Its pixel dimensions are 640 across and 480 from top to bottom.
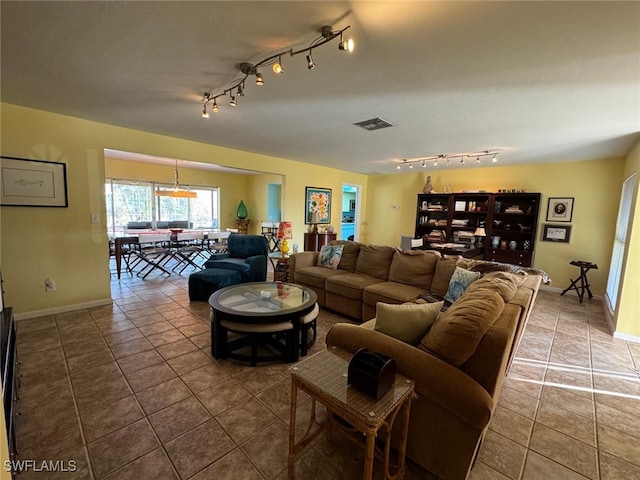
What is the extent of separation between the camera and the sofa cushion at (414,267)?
10.6 ft

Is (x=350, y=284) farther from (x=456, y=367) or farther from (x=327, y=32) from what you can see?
(x=327, y=32)

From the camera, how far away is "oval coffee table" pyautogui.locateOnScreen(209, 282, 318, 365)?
7.79 ft

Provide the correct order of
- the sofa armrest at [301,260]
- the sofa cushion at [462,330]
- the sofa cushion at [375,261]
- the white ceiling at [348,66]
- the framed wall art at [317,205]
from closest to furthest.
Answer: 1. the sofa cushion at [462,330]
2. the white ceiling at [348,66]
3. the sofa cushion at [375,261]
4. the sofa armrest at [301,260]
5. the framed wall art at [317,205]

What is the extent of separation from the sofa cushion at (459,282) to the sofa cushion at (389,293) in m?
0.34

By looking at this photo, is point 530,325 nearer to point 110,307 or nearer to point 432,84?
point 432,84

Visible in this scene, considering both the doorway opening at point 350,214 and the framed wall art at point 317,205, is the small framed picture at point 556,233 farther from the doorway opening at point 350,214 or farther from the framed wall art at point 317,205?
the framed wall art at point 317,205

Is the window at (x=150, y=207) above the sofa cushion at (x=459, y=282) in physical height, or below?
above

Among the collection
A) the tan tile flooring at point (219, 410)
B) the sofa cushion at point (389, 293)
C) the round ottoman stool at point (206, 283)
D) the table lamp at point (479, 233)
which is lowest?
the tan tile flooring at point (219, 410)

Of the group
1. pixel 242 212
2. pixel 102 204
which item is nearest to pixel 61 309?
pixel 102 204

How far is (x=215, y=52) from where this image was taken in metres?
1.87

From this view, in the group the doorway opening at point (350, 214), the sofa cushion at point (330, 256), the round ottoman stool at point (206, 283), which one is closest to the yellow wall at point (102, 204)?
the round ottoman stool at point (206, 283)

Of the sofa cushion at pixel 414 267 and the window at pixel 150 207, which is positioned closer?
the sofa cushion at pixel 414 267

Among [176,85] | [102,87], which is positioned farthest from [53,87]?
[176,85]

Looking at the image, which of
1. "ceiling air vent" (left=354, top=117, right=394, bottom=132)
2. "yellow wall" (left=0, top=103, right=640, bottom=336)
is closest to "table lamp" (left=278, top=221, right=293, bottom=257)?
"yellow wall" (left=0, top=103, right=640, bottom=336)
